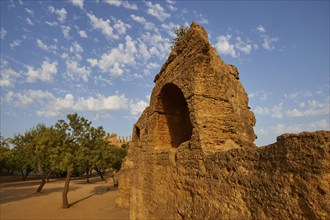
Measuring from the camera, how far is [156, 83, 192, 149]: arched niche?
8812mm

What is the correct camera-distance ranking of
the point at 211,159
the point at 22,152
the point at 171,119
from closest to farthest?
the point at 211,159 < the point at 171,119 < the point at 22,152

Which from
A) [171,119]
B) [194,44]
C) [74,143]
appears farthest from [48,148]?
[194,44]

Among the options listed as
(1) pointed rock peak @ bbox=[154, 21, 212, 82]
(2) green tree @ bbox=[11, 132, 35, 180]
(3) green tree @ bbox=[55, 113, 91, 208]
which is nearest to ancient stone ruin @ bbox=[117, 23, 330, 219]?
(1) pointed rock peak @ bbox=[154, 21, 212, 82]

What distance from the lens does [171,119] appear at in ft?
30.2

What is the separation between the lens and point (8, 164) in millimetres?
35469

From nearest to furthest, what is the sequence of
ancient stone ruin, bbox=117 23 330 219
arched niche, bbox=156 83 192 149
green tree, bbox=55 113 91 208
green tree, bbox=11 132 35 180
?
ancient stone ruin, bbox=117 23 330 219 < arched niche, bbox=156 83 192 149 < green tree, bbox=55 113 91 208 < green tree, bbox=11 132 35 180

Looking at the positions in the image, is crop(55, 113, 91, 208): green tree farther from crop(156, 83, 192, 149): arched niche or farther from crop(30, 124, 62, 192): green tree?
crop(156, 83, 192, 149): arched niche

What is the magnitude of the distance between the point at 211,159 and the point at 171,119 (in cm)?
414

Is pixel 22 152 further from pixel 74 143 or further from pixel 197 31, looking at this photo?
pixel 197 31

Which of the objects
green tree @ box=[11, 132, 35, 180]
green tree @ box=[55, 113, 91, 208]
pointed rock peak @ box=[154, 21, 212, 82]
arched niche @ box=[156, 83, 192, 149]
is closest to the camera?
pointed rock peak @ box=[154, 21, 212, 82]

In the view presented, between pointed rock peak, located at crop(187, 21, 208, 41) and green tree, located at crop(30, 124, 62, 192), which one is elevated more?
pointed rock peak, located at crop(187, 21, 208, 41)

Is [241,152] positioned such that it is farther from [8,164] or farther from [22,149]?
[8,164]

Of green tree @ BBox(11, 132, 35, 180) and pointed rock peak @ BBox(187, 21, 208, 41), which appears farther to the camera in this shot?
green tree @ BBox(11, 132, 35, 180)

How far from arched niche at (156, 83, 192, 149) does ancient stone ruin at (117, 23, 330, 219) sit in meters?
0.04
